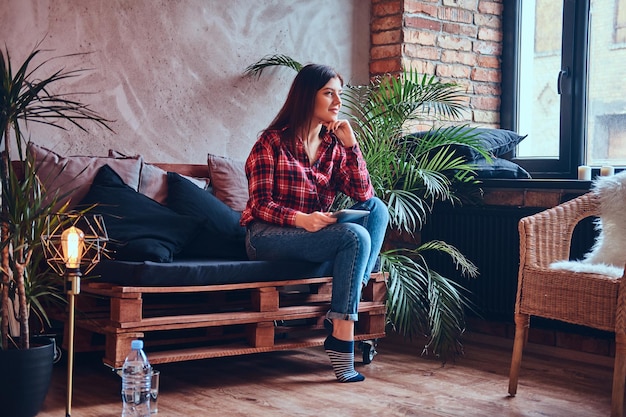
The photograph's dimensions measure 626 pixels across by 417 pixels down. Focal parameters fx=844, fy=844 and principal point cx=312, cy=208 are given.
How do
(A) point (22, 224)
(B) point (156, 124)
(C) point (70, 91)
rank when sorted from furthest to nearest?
1. (B) point (156, 124)
2. (C) point (70, 91)
3. (A) point (22, 224)

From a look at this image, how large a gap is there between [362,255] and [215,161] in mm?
938

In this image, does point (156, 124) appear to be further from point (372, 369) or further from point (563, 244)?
point (563, 244)

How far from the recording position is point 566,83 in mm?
4340

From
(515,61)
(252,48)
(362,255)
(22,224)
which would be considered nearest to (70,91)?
(252,48)

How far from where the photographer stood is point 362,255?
316cm

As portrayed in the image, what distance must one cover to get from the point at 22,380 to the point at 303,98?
1495 millimetres

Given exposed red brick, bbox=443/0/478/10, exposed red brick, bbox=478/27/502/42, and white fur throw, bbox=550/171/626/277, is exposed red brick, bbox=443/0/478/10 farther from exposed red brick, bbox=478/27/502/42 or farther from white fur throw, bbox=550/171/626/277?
white fur throw, bbox=550/171/626/277

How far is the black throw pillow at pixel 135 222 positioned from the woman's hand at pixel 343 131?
66 cm

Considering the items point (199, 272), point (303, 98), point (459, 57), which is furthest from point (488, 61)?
point (199, 272)

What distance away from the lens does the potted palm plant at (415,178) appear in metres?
3.61

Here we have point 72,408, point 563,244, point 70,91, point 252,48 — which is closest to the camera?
point 72,408

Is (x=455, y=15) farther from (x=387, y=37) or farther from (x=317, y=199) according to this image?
(x=317, y=199)

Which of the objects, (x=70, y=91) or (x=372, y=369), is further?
(x=70, y=91)

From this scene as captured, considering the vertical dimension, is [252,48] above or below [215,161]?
above
